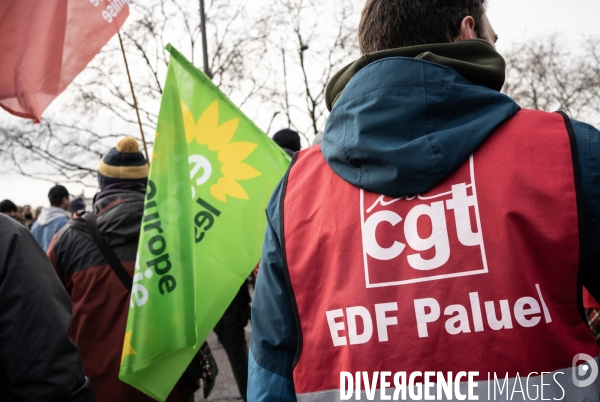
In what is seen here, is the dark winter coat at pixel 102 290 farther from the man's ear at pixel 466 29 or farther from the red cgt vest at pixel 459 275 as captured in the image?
the man's ear at pixel 466 29

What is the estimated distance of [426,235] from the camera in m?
1.32

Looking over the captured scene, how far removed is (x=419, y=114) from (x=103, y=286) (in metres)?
2.42

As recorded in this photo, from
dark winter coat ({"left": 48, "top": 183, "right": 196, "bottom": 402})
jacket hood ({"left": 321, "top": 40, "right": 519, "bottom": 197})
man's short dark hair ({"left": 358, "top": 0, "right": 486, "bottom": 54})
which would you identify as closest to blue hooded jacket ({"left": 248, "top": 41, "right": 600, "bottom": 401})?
jacket hood ({"left": 321, "top": 40, "right": 519, "bottom": 197})

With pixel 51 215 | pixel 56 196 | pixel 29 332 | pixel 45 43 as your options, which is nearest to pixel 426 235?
pixel 29 332

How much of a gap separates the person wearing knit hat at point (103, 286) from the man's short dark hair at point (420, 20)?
2264 millimetres

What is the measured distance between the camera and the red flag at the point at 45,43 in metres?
2.88

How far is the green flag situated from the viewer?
293cm

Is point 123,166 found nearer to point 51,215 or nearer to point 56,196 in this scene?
point 51,215

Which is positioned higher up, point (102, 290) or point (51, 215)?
A: point (51, 215)

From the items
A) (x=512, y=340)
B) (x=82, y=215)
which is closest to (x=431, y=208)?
(x=512, y=340)

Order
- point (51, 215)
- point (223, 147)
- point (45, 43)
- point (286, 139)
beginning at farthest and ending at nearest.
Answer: point (51, 215)
point (286, 139)
point (223, 147)
point (45, 43)

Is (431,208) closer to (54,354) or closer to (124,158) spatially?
(54,354)

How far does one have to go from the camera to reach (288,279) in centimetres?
146

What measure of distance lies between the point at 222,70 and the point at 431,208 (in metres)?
16.5
